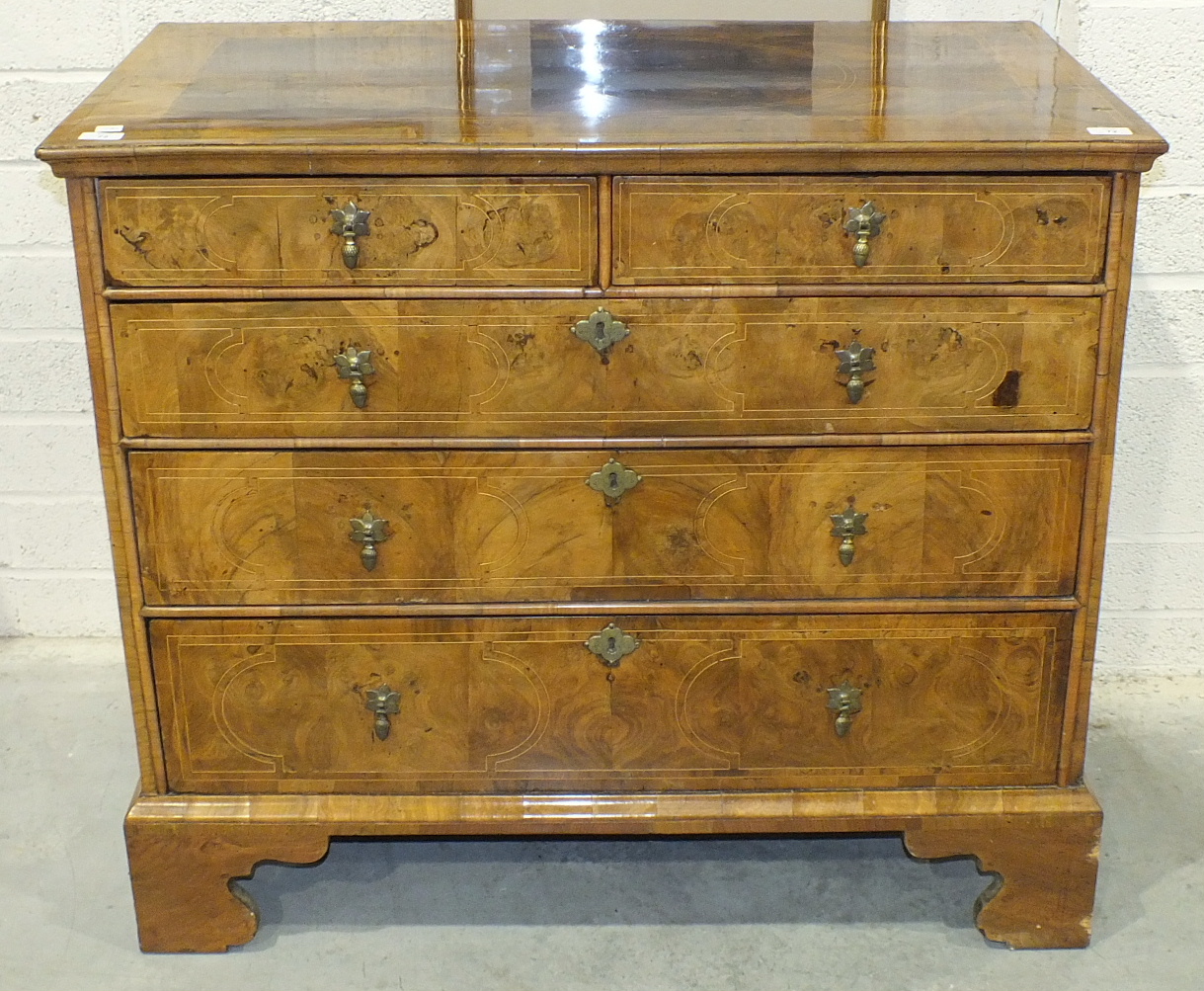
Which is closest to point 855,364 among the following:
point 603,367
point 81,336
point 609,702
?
point 603,367

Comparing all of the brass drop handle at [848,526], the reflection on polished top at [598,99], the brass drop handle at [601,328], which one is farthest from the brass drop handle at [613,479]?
the reflection on polished top at [598,99]

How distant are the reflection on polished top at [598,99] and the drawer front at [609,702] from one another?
26.6 inches

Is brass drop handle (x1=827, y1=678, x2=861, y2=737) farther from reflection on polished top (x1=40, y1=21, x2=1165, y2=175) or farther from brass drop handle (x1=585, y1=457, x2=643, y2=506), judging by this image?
reflection on polished top (x1=40, y1=21, x2=1165, y2=175)

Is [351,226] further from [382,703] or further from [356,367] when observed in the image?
[382,703]

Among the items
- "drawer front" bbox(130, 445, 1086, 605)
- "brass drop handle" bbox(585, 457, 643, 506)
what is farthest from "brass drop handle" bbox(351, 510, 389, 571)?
"brass drop handle" bbox(585, 457, 643, 506)

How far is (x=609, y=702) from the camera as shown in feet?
7.68

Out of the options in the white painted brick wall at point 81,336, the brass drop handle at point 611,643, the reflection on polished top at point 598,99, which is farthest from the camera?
the white painted brick wall at point 81,336

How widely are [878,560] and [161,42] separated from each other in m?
1.41

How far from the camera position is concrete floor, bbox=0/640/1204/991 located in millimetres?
2379

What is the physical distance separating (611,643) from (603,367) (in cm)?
42

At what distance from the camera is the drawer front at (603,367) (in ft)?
6.96

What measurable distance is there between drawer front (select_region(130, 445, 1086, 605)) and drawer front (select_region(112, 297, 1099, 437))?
50mm

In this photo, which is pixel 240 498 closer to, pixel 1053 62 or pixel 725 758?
pixel 725 758

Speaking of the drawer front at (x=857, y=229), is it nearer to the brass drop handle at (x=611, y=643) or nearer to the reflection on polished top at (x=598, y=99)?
the reflection on polished top at (x=598, y=99)
